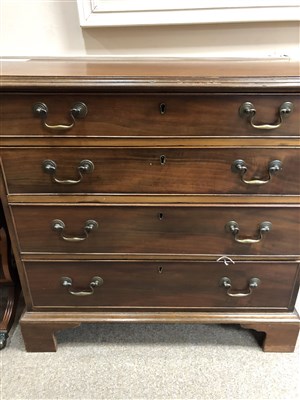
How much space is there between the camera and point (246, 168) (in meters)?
0.96

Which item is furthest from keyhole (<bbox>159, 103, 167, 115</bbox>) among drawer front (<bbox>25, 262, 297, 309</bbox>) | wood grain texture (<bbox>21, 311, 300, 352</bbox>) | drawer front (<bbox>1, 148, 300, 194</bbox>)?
wood grain texture (<bbox>21, 311, 300, 352</bbox>)

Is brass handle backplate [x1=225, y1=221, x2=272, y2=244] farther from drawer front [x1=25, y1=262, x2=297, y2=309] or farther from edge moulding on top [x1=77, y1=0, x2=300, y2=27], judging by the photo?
edge moulding on top [x1=77, y1=0, x2=300, y2=27]

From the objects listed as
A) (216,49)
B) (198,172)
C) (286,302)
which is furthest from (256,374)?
(216,49)

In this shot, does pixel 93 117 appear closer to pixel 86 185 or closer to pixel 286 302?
pixel 86 185

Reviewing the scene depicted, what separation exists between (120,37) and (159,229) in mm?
751

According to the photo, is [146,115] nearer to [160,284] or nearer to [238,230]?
[238,230]

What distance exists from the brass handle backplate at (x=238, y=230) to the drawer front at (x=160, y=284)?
103 mm

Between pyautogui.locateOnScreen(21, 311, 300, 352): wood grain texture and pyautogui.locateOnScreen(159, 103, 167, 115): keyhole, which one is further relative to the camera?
pyautogui.locateOnScreen(21, 311, 300, 352): wood grain texture

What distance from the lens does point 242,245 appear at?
3.54 ft

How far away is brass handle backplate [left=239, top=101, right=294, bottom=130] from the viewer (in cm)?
88

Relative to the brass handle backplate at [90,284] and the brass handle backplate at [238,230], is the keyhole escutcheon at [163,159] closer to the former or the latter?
the brass handle backplate at [238,230]

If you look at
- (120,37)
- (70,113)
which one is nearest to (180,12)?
(120,37)

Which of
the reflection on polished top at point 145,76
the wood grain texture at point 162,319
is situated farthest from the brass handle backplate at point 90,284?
the reflection on polished top at point 145,76

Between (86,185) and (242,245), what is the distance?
0.51 m
